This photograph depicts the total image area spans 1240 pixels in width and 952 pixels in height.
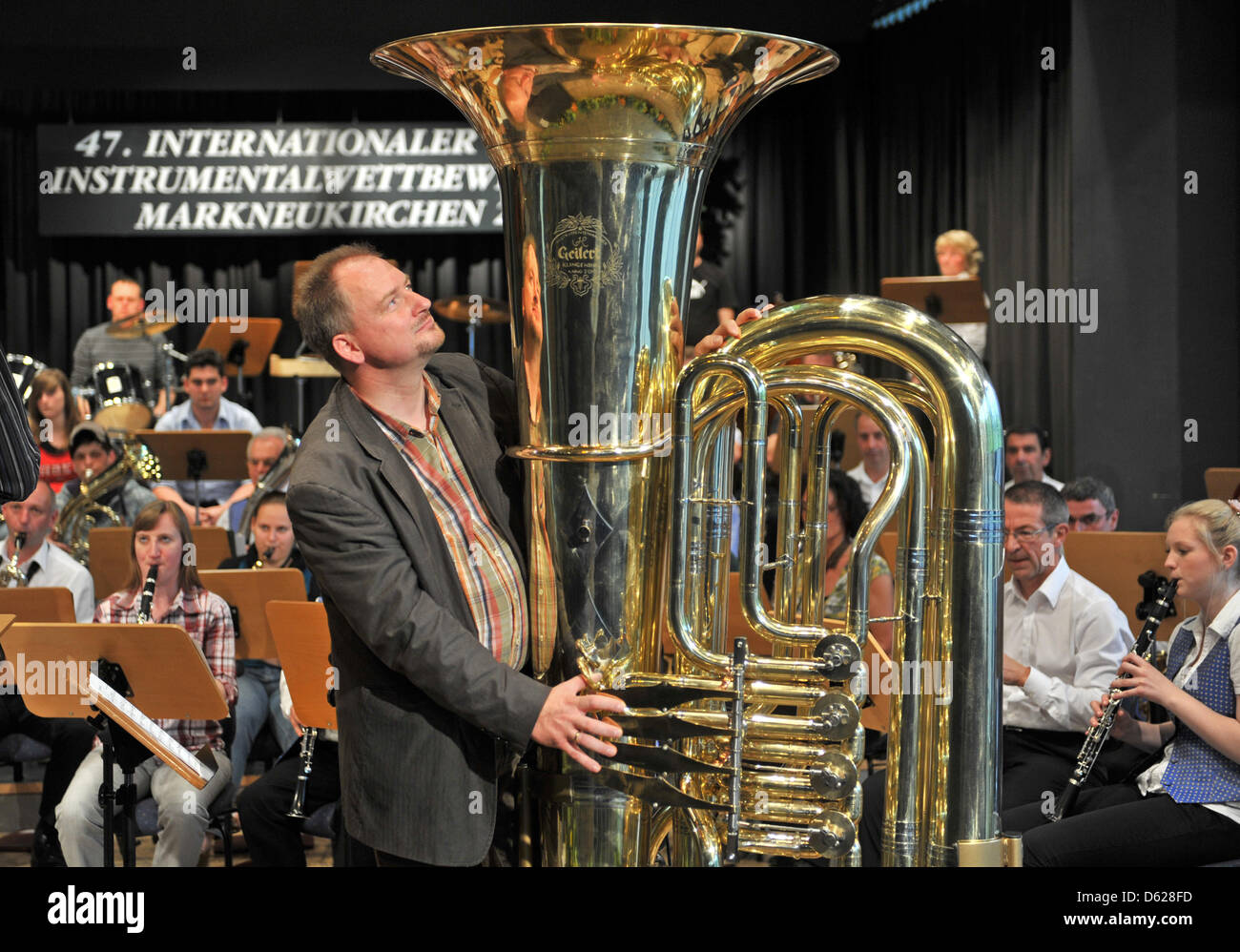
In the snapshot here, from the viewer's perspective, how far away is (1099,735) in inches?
133

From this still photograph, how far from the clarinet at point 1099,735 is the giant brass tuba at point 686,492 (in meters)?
1.27

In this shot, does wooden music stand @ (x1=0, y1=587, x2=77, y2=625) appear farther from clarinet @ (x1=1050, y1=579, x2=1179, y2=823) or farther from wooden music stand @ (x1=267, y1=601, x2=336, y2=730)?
clarinet @ (x1=1050, y1=579, x2=1179, y2=823)

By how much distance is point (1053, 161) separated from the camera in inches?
303

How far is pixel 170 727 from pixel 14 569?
4.47ft

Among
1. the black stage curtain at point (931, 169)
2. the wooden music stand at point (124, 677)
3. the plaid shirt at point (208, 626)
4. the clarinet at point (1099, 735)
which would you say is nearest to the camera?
the clarinet at point (1099, 735)

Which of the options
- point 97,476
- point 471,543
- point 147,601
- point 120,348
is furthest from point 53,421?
point 471,543

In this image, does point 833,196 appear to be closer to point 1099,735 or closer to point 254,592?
point 254,592

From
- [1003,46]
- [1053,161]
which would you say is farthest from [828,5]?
[1053,161]

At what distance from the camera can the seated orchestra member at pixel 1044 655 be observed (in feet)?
12.0

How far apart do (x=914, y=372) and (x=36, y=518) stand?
156 inches

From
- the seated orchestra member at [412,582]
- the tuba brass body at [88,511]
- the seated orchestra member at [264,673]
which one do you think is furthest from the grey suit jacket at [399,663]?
the tuba brass body at [88,511]

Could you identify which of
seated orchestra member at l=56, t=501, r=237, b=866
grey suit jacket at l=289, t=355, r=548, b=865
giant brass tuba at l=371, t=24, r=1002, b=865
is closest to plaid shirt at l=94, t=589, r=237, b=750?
seated orchestra member at l=56, t=501, r=237, b=866

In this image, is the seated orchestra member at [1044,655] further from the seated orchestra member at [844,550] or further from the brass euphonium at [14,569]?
the brass euphonium at [14,569]

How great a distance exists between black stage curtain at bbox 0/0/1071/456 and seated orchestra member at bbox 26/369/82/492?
3.72 metres
